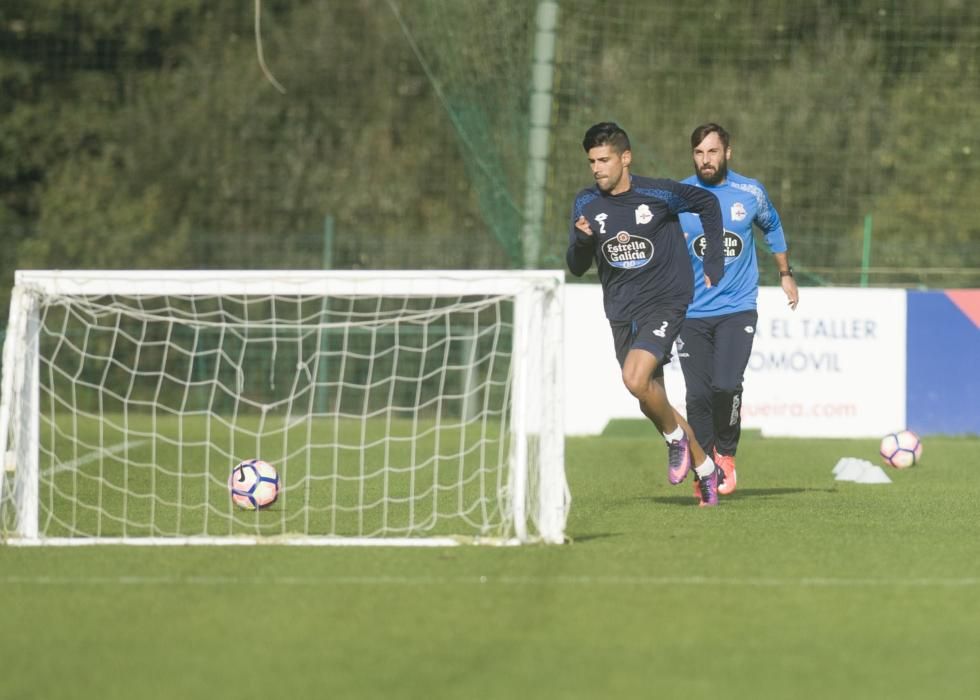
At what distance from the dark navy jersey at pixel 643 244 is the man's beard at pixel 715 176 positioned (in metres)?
0.50

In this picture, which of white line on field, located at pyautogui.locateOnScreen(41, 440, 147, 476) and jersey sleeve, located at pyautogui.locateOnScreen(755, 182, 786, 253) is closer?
jersey sleeve, located at pyautogui.locateOnScreen(755, 182, 786, 253)

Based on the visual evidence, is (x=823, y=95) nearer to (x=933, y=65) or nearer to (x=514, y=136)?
(x=933, y=65)

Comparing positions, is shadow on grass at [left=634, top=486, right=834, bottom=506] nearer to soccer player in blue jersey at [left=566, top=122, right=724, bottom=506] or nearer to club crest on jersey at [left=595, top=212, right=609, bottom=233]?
soccer player in blue jersey at [left=566, top=122, right=724, bottom=506]

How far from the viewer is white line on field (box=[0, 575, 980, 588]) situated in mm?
5680

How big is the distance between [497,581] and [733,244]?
343 centimetres

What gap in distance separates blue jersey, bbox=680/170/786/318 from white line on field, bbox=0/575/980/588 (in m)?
2.98

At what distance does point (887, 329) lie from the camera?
48.1 ft

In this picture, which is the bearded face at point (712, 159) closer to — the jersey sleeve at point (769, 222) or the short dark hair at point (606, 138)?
the jersey sleeve at point (769, 222)

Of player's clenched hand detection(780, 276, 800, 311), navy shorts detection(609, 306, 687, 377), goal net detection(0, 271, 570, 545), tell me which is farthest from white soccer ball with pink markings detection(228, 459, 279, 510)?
player's clenched hand detection(780, 276, 800, 311)

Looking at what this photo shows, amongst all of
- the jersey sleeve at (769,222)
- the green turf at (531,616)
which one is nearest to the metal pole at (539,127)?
the jersey sleeve at (769,222)

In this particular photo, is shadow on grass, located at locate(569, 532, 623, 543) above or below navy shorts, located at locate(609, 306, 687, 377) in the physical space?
below

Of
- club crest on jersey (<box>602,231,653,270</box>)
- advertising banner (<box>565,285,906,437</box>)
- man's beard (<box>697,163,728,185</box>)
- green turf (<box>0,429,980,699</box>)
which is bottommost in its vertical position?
green turf (<box>0,429,980,699</box>)

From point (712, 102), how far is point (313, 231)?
6.93m

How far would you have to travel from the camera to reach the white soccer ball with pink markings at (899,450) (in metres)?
11.1
